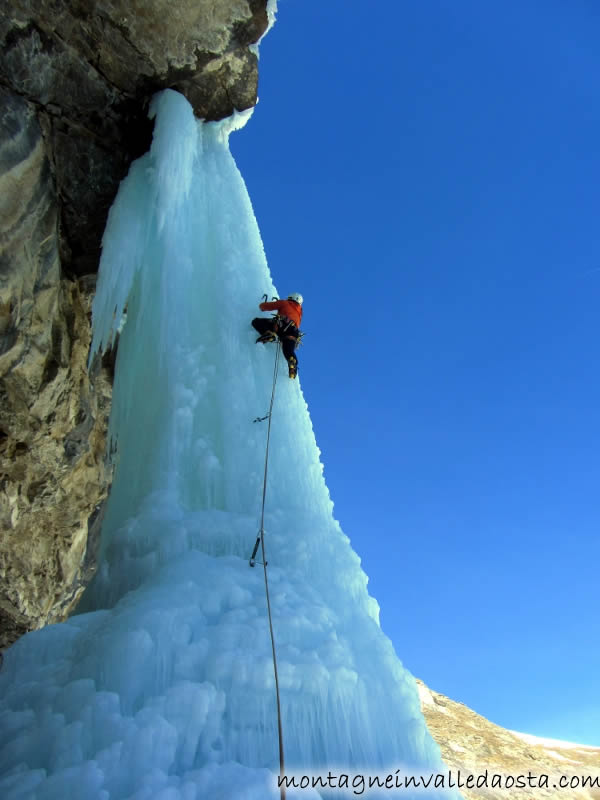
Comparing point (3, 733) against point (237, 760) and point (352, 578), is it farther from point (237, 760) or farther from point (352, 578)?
point (352, 578)

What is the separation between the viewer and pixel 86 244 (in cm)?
664

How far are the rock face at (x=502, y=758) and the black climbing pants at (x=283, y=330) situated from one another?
260 inches

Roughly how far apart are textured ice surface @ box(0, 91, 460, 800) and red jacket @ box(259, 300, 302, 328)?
17 centimetres

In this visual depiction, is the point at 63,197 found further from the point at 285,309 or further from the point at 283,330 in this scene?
the point at 283,330

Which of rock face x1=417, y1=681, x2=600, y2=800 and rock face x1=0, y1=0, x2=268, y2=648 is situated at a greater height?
rock face x1=0, y1=0, x2=268, y2=648

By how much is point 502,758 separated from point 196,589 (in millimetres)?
9231

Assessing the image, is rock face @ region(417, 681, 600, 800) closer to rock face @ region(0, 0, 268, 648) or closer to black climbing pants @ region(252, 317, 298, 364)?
rock face @ region(0, 0, 268, 648)

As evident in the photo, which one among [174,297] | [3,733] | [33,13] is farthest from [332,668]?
[33,13]

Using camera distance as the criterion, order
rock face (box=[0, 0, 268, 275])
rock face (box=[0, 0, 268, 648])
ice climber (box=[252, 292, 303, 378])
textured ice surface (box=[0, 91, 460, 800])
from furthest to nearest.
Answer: rock face (box=[0, 0, 268, 275])
rock face (box=[0, 0, 268, 648])
ice climber (box=[252, 292, 303, 378])
textured ice surface (box=[0, 91, 460, 800])

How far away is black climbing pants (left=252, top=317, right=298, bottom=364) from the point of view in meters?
5.07

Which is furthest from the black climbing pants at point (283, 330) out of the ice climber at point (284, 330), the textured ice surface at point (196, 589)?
the textured ice surface at point (196, 589)

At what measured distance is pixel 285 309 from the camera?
17.2 feet

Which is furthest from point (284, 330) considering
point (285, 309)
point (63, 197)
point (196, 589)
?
point (63, 197)

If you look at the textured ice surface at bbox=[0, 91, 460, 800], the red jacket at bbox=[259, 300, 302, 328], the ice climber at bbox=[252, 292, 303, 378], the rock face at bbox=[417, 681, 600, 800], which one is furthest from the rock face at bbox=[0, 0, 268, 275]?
the rock face at bbox=[417, 681, 600, 800]
